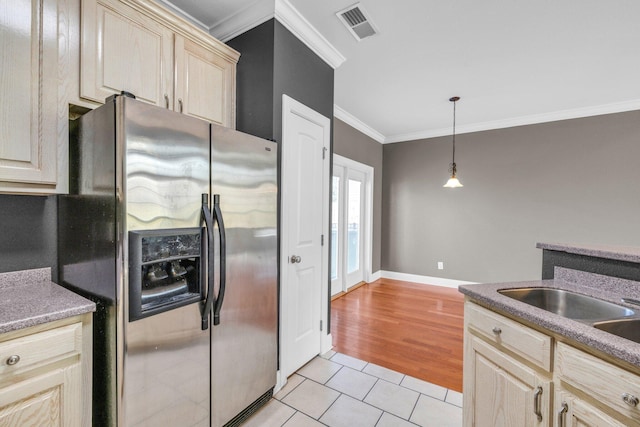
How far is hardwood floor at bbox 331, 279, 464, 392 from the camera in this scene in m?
2.41

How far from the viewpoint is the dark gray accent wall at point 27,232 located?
1.39 m

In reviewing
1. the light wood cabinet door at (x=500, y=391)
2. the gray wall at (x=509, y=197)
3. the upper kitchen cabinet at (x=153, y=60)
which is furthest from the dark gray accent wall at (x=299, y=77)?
the gray wall at (x=509, y=197)

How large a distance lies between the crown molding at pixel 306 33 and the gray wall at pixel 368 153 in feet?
4.97

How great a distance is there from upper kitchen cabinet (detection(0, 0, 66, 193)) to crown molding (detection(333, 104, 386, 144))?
3.04m

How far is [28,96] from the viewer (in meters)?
1.23

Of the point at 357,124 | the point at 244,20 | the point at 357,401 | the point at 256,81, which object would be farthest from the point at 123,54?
the point at 357,124

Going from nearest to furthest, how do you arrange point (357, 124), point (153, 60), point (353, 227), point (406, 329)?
1. point (153, 60)
2. point (406, 329)
3. point (357, 124)
4. point (353, 227)

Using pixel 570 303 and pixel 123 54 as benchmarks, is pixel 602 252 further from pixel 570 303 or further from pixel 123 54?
pixel 123 54

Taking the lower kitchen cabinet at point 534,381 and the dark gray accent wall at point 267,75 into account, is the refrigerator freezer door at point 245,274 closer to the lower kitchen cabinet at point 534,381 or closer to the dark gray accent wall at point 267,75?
the dark gray accent wall at point 267,75

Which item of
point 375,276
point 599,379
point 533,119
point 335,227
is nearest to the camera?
point 599,379

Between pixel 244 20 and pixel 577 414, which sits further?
pixel 244 20

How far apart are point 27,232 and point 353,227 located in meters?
3.87

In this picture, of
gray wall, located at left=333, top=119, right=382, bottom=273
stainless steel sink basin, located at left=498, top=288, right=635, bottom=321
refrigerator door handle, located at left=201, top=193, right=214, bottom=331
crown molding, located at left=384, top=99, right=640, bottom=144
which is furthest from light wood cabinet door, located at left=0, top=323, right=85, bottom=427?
crown molding, located at left=384, top=99, right=640, bottom=144

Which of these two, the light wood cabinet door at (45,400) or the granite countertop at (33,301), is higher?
the granite countertop at (33,301)
